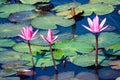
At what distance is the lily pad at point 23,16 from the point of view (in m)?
3.45

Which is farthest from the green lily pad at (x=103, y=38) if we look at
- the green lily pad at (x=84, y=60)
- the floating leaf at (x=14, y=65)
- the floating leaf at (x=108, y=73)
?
the floating leaf at (x=14, y=65)

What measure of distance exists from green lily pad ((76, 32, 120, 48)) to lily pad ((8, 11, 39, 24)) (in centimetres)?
73

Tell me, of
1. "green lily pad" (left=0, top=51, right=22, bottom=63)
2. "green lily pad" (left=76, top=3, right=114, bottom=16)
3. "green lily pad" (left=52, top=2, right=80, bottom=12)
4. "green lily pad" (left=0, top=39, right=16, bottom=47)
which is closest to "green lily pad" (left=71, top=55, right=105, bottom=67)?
"green lily pad" (left=0, top=51, right=22, bottom=63)

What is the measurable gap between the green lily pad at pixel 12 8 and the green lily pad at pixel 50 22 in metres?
0.38

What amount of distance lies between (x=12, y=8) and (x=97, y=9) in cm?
97

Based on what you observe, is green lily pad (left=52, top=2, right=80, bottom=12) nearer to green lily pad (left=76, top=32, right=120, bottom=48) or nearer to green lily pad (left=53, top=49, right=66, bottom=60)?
green lily pad (left=76, top=32, right=120, bottom=48)

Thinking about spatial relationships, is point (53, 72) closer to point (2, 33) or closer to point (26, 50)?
point (26, 50)

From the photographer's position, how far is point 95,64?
8.44ft

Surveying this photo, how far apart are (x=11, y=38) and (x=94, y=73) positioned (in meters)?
0.96

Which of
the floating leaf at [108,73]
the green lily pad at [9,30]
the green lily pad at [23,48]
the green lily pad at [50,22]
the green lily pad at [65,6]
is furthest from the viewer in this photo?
the green lily pad at [65,6]

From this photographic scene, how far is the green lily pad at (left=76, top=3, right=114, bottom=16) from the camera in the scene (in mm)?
3490

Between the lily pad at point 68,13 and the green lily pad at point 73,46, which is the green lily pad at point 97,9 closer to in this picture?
the lily pad at point 68,13

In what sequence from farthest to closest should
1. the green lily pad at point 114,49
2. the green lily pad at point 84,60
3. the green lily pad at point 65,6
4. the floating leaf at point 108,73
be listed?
the green lily pad at point 65,6 → the green lily pad at point 114,49 → the green lily pad at point 84,60 → the floating leaf at point 108,73

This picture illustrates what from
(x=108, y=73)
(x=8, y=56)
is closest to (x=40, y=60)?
(x=8, y=56)
